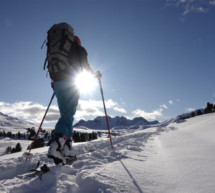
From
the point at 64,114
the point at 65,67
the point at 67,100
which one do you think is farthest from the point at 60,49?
the point at 64,114

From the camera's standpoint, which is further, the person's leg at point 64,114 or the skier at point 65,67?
the skier at point 65,67

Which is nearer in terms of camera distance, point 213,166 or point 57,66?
point 213,166

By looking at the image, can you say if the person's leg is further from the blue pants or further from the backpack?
the backpack

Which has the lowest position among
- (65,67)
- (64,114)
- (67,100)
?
(64,114)

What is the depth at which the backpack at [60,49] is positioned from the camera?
3.20 metres

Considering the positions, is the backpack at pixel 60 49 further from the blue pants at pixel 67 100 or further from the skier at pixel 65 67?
the blue pants at pixel 67 100

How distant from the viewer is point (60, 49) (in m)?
3.20

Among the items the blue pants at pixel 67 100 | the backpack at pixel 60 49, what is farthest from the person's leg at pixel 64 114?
the backpack at pixel 60 49

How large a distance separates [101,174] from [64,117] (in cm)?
173

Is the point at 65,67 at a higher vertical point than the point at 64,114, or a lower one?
higher

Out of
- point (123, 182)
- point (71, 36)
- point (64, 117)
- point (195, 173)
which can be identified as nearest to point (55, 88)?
point (64, 117)

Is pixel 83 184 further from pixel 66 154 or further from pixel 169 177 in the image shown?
pixel 66 154

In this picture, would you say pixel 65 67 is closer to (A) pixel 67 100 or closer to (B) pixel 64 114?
(A) pixel 67 100

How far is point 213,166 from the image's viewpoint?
1.83 meters
